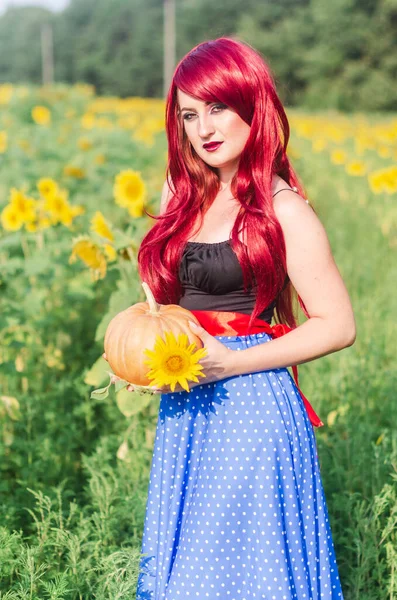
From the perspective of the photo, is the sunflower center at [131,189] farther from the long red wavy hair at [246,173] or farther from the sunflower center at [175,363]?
the sunflower center at [175,363]

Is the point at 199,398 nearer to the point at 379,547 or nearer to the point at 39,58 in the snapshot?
the point at 379,547

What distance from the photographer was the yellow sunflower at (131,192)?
3.49 m

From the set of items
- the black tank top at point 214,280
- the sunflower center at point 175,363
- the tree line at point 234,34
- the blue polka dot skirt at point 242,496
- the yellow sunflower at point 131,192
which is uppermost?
the tree line at point 234,34

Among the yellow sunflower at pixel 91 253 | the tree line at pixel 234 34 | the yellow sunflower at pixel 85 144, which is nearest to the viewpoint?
the yellow sunflower at pixel 91 253

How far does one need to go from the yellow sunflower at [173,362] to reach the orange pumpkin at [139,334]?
7 cm

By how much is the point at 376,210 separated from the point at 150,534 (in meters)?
5.78

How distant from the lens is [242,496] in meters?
1.69

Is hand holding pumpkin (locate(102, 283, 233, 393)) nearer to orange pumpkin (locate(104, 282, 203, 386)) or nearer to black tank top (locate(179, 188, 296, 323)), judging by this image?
orange pumpkin (locate(104, 282, 203, 386))

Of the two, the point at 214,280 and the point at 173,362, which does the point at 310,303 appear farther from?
the point at 173,362

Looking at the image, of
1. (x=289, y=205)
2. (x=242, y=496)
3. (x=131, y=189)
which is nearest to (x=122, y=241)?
(x=131, y=189)

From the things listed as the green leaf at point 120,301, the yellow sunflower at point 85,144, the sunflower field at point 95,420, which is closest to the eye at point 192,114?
the sunflower field at point 95,420

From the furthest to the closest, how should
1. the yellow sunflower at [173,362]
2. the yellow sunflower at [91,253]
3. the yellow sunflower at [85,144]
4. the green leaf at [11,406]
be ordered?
the yellow sunflower at [85,144], the green leaf at [11,406], the yellow sunflower at [91,253], the yellow sunflower at [173,362]

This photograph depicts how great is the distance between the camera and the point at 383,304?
15.5ft

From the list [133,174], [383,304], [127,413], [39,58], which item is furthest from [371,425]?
[39,58]
